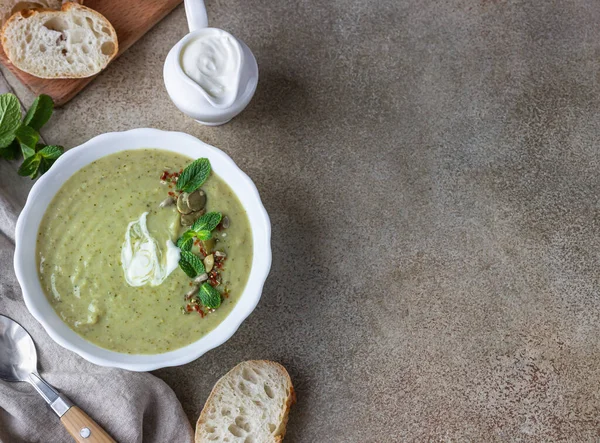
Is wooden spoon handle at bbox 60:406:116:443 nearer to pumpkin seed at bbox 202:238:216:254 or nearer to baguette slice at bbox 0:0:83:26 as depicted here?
pumpkin seed at bbox 202:238:216:254

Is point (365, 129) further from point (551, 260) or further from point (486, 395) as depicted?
point (486, 395)

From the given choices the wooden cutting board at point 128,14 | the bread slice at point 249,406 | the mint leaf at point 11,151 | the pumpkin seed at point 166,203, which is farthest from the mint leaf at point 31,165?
the bread slice at point 249,406

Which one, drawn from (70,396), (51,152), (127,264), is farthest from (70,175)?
(70,396)

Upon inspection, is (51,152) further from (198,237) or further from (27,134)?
(198,237)

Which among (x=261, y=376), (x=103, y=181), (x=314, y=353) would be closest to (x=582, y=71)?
(x=314, y=353)

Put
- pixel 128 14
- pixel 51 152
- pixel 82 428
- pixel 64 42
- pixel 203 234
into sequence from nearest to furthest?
1. pixel 203 234
2. pixel 82 428
3. pixel 51 152
4. pixel 64 42
5. pixel 128 14
